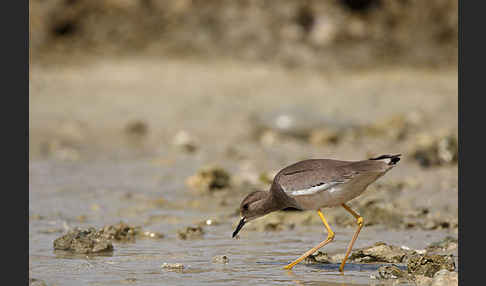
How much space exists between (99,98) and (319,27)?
4.91 m

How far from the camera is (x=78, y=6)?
52.3ft

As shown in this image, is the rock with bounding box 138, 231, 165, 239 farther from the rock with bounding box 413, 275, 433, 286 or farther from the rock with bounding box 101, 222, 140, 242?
the rock with bounding box 413, 275, 433, 286

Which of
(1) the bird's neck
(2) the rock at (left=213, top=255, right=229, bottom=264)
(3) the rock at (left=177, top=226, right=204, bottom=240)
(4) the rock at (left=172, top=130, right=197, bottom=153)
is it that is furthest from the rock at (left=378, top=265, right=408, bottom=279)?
(4) the rock at (left=172, top=130, right=197, bottom=153)

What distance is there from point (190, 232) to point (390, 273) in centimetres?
220

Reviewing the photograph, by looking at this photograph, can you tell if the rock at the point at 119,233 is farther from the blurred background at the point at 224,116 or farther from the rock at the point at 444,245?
the rock at the point at 444,245

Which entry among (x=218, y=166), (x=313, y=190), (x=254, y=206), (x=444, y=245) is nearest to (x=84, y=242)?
(x=254, y=206)

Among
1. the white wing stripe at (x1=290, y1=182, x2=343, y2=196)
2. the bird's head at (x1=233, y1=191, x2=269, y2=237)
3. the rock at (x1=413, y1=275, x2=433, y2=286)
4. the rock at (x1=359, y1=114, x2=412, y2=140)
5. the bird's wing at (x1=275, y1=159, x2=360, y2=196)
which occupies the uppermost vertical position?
the rock at (x1=359, y1=114, x2=412, y2=140)

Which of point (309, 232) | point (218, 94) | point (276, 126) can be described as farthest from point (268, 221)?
point (218, 94)

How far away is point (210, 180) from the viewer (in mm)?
8594

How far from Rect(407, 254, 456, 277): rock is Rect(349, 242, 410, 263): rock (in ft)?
1.64

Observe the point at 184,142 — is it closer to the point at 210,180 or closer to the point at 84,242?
the point at 210,180

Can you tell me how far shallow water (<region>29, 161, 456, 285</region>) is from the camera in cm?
500

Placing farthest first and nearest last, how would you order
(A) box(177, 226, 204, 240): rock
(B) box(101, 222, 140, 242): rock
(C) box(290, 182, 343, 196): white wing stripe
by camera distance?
(A) box(177, 226, 204, 240): rock
(B) box(101, 222, 140, 242): rock
(C) box(290, 182, 343, 196): white wing stripe

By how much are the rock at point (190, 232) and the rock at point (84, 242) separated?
30.3 inches
